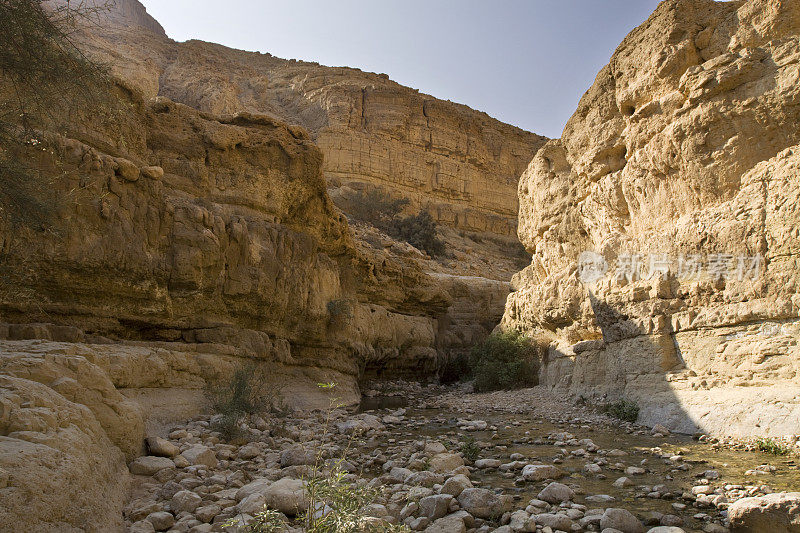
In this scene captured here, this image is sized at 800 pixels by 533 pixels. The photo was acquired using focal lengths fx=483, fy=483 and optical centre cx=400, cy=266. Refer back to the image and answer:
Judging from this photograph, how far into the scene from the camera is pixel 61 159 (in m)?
7.70

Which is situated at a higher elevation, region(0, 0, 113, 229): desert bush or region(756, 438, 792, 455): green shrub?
region(0, 0, 113, 229): desert bush

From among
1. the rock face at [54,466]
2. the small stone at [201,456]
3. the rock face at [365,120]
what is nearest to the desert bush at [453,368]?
the small stone at [201,456]

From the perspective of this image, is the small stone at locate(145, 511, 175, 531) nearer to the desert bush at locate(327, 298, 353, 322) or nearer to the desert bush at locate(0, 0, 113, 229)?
the desert bush at locate(0, 0, 113, 229)

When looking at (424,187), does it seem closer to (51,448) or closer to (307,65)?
(307,65)

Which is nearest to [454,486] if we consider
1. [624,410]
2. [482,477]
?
[482,477]

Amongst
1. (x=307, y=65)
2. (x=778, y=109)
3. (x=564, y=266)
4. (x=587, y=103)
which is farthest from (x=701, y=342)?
(x=307, y=65)

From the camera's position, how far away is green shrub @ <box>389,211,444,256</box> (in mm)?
32250

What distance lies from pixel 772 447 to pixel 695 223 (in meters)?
4.48

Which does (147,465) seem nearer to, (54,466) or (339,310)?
(54,466)

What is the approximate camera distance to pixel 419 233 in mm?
32562

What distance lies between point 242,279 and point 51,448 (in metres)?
7.34

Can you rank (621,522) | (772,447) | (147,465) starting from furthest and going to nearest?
(772,447) < (147,465) < (621,522)

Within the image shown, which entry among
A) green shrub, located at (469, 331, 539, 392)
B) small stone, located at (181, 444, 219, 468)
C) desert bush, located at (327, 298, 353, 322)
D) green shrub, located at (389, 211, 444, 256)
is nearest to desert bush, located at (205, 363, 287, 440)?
small stone, located at (181, 444, 219, 468)

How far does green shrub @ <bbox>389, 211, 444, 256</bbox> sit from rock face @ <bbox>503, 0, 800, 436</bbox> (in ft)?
61.4
